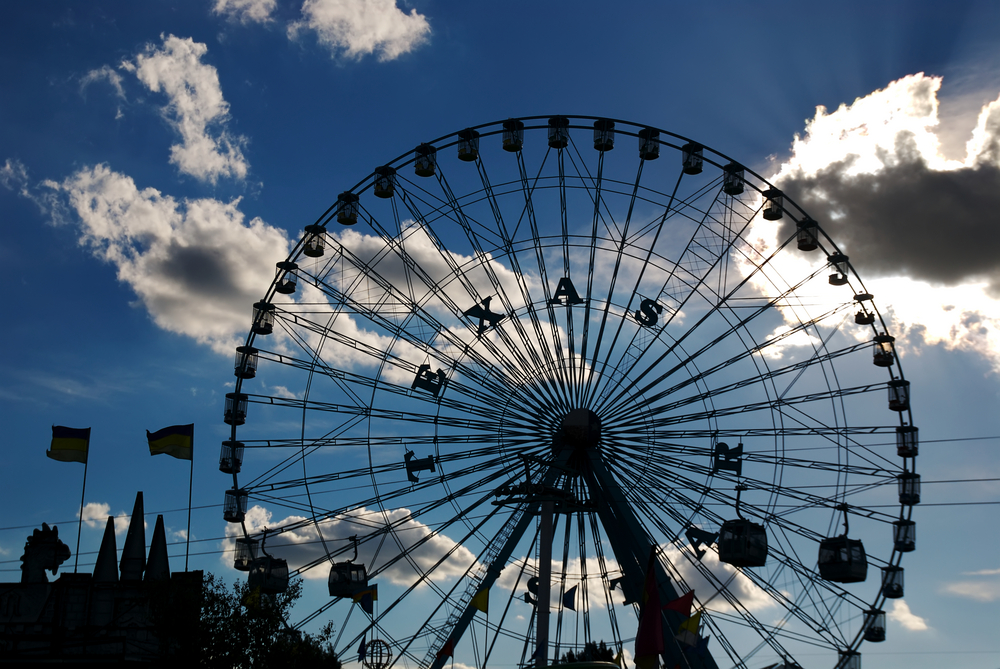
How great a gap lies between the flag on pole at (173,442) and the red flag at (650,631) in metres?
25.0

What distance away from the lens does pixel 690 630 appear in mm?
28516

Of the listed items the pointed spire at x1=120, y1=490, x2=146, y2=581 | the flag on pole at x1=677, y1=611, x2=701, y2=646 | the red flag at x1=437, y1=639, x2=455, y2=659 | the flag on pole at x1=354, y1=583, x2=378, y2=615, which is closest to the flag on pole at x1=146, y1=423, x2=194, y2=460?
the pointed spire at x1=120, y1=490, x2=146, y2=581

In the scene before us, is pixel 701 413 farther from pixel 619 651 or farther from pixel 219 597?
pixel 219 597

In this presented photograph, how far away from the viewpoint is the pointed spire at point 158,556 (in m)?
44.0

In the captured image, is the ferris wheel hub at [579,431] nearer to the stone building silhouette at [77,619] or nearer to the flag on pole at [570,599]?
the flag on pole at [570,599]

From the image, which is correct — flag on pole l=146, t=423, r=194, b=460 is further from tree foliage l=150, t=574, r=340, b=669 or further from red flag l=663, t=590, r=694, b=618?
red flag l=663, t=590, r=694, b=618

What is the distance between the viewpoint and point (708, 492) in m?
32.8

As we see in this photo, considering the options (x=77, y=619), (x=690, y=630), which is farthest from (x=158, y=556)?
(x=690, y=630)

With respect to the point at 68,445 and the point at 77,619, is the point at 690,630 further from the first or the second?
the point at 68,445

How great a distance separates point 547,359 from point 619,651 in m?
10.2

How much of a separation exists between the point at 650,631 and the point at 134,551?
28.1 metres

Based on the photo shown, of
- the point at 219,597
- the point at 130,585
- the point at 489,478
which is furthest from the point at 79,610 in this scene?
the point at 489,478

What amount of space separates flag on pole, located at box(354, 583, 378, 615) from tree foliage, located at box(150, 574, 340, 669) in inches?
102

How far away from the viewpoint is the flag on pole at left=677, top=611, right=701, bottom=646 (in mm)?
28062
